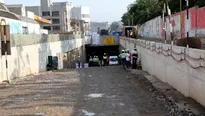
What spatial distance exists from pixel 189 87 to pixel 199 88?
1284 mm

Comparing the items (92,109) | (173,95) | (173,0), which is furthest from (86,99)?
(173,0)

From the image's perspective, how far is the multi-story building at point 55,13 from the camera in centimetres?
14250

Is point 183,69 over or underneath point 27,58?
over

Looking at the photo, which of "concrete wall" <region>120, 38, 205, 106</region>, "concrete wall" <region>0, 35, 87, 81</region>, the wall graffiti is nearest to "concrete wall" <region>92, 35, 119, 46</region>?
the wall graffiti

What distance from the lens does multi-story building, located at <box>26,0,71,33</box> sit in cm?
14250

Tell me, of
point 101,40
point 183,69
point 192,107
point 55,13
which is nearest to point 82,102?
point 183,69

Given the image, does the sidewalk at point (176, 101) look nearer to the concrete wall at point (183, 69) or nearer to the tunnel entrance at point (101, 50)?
the concrete wall at point (183, 69)

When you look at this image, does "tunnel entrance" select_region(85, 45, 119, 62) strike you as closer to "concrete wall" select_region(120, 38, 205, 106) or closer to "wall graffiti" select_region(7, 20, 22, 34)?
"wall graffiti" select_region(7, 20, 22, 34)

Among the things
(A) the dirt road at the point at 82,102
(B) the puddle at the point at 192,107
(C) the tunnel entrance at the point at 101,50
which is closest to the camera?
(B) the puddle at the point at 192,107

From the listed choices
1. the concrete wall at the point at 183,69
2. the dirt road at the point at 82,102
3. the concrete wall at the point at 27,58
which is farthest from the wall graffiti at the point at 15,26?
the concrete wall at the point at 183,69

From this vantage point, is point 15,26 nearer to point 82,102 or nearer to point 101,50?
point 82,102

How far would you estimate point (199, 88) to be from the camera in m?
10.3

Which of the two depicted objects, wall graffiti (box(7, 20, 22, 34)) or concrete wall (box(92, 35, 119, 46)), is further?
concrete wall (box(92, 35, 119, 46))

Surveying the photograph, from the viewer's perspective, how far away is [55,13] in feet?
480
